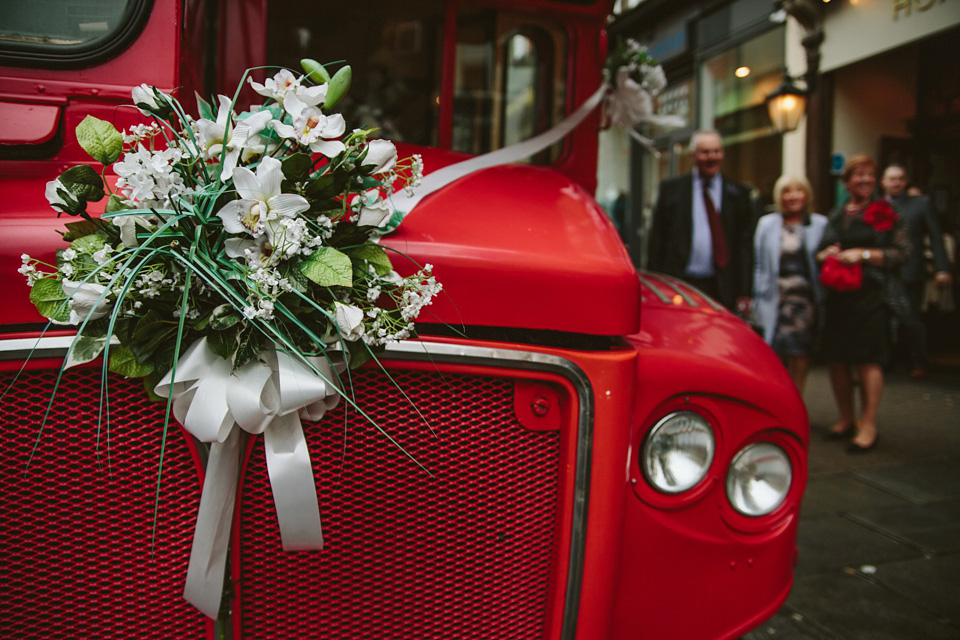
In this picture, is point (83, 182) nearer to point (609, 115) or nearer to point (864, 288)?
point (609, 115)

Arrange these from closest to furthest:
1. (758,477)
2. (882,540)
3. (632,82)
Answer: (758,477) → (632,82) → (882,540)

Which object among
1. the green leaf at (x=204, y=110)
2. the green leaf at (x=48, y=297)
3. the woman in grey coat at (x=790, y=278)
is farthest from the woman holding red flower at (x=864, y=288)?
the green leaf at (x=48, y=297)

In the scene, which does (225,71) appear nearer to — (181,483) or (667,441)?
(181,483)

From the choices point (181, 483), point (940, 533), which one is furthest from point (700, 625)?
point (940, 533)

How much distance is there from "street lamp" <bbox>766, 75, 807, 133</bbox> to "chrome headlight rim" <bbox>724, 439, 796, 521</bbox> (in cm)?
633

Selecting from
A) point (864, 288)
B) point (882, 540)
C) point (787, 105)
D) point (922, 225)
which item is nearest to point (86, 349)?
point (882, 540)

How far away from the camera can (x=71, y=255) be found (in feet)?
3.65

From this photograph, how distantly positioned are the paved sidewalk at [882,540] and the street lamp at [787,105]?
3207 mm

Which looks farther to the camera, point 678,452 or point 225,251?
point 678,452

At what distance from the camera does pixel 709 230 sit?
176 inches

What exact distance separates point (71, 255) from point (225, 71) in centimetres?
105

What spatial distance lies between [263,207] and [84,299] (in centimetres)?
31

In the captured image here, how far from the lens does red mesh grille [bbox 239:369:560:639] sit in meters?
1.30

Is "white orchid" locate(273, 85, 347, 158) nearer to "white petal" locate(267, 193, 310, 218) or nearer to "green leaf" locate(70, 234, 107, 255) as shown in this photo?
"white petal" locate(267, 193, 310, 218)
